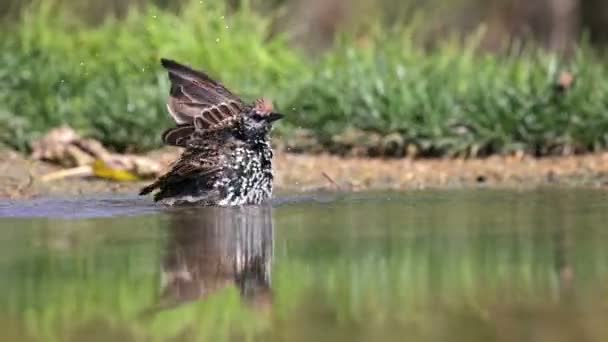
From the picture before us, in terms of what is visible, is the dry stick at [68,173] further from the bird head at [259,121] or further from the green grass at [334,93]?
the bird head at [259,121]

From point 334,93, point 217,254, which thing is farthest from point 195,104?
point 334,93

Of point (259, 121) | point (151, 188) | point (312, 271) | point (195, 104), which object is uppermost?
point (195, 104)

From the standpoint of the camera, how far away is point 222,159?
8.58 meters

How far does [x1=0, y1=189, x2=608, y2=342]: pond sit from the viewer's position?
4938 mm

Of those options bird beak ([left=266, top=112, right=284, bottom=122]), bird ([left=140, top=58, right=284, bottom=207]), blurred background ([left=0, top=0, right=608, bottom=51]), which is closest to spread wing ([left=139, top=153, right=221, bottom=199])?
bird ([left=140, top=58, right=284, bottom=207])

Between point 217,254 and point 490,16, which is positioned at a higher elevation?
point 490,16

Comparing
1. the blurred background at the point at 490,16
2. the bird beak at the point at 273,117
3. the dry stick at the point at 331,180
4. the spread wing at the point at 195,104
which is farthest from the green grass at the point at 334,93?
the blurred background at the point at 490,16

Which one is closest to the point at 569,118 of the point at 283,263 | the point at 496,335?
the point at 283,263

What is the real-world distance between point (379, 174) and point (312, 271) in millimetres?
4524

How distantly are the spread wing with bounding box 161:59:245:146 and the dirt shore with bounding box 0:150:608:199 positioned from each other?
1062mm

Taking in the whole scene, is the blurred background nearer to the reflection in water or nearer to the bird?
the bird

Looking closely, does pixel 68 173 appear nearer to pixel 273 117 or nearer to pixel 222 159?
pixel 222 159

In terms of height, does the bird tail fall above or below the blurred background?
below

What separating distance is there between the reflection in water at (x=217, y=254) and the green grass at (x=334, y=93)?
2.85 meters
